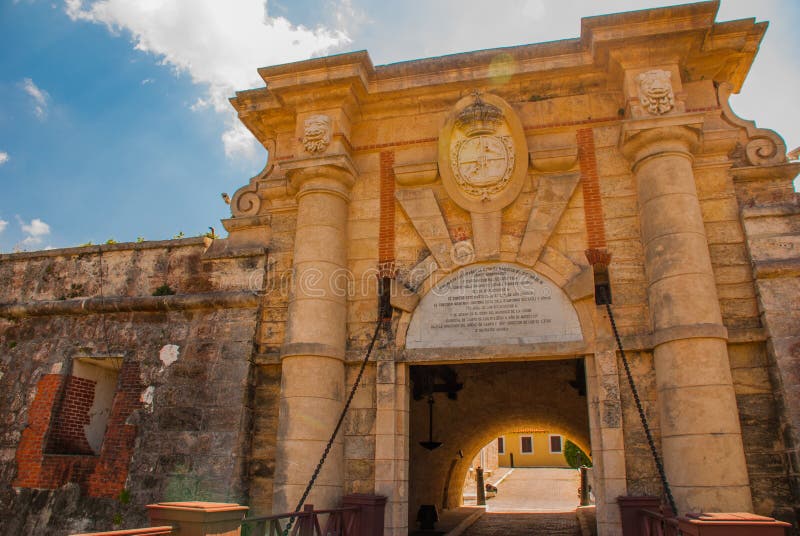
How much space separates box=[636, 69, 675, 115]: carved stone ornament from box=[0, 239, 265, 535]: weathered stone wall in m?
5.18

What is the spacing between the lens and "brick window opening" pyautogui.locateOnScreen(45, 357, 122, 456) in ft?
26.9

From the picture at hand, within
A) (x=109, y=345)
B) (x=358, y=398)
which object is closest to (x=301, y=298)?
(x=358, y=398)

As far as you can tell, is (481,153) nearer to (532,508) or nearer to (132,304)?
(132,304)

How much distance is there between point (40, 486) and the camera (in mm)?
7746

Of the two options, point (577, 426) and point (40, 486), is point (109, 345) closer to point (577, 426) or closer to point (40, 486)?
point (40, 486)

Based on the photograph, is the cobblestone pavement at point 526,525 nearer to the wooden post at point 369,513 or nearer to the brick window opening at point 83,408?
the wooden post at point 369,513

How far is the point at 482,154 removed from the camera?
7.64 meters

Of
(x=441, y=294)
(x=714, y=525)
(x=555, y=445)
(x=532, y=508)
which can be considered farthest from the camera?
(x=555, y=445)

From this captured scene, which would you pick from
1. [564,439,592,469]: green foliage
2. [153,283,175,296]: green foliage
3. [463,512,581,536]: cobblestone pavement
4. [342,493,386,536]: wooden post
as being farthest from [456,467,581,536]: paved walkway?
[153,283,175,296]: green foliage

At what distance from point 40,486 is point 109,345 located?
6.30 feet

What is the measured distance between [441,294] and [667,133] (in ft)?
10.3

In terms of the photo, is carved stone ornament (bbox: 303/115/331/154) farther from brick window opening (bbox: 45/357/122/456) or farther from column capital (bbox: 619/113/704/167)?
brick window opening (bbox: 45/357/122/456)

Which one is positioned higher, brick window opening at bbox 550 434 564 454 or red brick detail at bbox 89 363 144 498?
brick window opening at bbox 550 434 564 454

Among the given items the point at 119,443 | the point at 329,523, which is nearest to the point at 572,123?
the point at 329,523
